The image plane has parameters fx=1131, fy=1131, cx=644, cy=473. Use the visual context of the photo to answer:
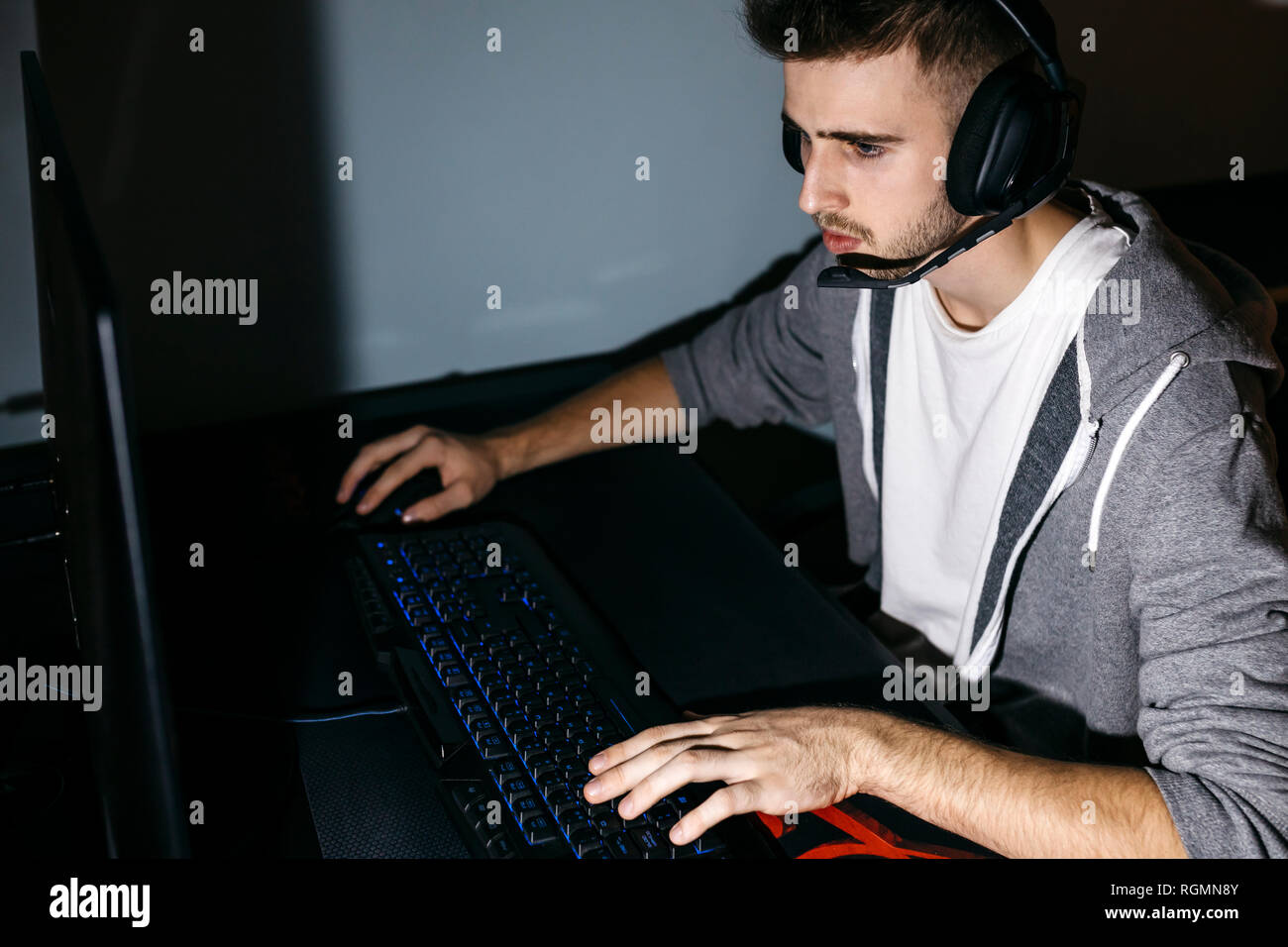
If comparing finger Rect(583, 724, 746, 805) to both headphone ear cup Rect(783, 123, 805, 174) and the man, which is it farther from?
headphone ear cup Rect(783, 123, 805, 174)

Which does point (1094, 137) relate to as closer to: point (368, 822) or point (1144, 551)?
point (1144, 551)

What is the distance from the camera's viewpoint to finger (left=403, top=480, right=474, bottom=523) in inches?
45.7

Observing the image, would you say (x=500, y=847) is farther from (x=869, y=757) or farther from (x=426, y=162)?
(x=426, y=162)

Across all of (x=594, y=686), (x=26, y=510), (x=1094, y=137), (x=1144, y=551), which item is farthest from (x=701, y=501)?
(x=1094, y=137)

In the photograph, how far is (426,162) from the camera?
50.6 inches

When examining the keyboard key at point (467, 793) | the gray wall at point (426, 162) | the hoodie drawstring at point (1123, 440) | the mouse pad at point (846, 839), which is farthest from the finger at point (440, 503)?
the hoodie drawstring at point (1123, 440)

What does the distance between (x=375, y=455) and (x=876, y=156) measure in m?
0.59

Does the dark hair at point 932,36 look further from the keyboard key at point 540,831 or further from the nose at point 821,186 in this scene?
the keyboard key at point 540,831

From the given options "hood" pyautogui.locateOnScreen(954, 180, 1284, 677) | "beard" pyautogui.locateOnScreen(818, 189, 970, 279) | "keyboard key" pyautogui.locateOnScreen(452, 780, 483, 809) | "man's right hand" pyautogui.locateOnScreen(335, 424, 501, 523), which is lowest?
"keyboard key" pyautogui.locateOnScreen(452, 780, 483, 809)

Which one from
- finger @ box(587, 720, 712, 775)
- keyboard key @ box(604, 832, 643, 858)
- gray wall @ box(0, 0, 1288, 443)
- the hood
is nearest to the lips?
the hood

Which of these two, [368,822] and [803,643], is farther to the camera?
[803,643]

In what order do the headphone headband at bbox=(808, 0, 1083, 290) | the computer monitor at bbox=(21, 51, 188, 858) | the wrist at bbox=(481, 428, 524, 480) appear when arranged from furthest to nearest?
the wrist at bbox=(481, 428, 524, 480) → the headphone headband at bbox=(808, 0, 1083, 290) → the computer monitor at bbox=(21, 51, 188, 858)
